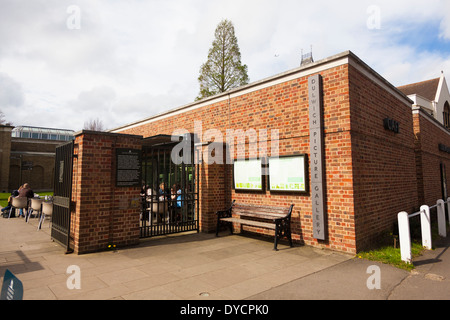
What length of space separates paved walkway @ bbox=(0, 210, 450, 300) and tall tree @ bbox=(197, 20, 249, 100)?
16236 mm

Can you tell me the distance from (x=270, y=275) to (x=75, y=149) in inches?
202

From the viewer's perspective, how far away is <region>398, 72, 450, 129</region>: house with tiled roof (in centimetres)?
2164

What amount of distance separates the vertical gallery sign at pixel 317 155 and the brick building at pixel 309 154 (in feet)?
0.09

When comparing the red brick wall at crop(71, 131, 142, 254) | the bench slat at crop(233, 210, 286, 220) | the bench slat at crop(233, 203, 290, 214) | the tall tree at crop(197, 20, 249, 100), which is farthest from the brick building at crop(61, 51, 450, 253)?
the tall tree at crop(197, 20, 249, 100)

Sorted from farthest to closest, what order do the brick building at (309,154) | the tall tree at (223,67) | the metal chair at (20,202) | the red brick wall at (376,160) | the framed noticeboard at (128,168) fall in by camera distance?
1. the tall tree at (223,67)
2. the metal chair at (20,202)
3. the framed noticeboard at (128,168)
4. the red brick wall at (376,160)
5. the brick building at (309,154)

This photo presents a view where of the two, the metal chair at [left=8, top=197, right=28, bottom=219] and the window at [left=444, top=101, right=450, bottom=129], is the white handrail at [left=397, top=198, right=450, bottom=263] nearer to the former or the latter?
the metal chair at [left=8, top=197, right=28, bottom=219]

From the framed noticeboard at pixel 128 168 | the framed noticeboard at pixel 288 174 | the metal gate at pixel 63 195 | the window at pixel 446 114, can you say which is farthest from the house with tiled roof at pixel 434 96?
the metal gate at pixel 63 195

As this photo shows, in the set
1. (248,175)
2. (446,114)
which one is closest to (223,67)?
(248,175)

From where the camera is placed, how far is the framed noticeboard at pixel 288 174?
6.62 meters

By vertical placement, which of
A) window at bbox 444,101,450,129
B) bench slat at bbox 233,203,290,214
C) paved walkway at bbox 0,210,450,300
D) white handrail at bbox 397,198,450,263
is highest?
window at bbox 444,101,450,129

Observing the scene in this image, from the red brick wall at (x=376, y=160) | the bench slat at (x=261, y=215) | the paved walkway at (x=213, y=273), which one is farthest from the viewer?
the bench slat at (x=261, y=215)

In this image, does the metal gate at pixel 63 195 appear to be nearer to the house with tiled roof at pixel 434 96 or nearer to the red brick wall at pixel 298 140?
the red brick wall at pixel 298 140
